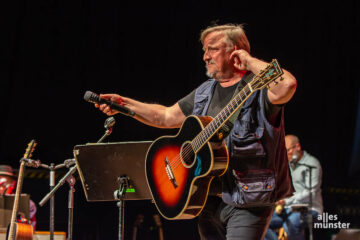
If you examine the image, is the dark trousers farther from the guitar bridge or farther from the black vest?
the guitar bridge

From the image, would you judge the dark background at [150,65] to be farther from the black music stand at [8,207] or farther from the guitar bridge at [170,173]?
the guitar bridge at [170,173]

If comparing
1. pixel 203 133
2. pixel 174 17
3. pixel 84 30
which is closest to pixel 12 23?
pixel 84 30

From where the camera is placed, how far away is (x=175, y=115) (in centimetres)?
379

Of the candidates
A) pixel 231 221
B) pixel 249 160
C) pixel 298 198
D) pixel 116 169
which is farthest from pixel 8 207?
pixel 298 198

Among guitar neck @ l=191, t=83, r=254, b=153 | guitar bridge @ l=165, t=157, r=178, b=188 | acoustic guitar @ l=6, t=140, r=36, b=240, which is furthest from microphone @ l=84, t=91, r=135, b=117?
acoustic guitar @ l=6, t=140, r=36, b=240

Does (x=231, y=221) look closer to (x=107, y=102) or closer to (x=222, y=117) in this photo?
(x=222, y=117)

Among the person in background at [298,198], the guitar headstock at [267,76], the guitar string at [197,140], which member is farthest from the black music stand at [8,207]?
the guitar headstock at [267,76]

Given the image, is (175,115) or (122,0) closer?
(175,115)

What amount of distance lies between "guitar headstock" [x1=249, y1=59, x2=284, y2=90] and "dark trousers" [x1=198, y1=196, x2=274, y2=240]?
0.73 meters

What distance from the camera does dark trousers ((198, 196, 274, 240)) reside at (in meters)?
2.85

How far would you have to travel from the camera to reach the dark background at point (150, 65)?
9.70 meters

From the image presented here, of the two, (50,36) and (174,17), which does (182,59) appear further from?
(50,36)

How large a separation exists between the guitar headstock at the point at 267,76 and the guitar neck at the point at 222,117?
0.05m

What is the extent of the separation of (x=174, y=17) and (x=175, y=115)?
22.9 ft
